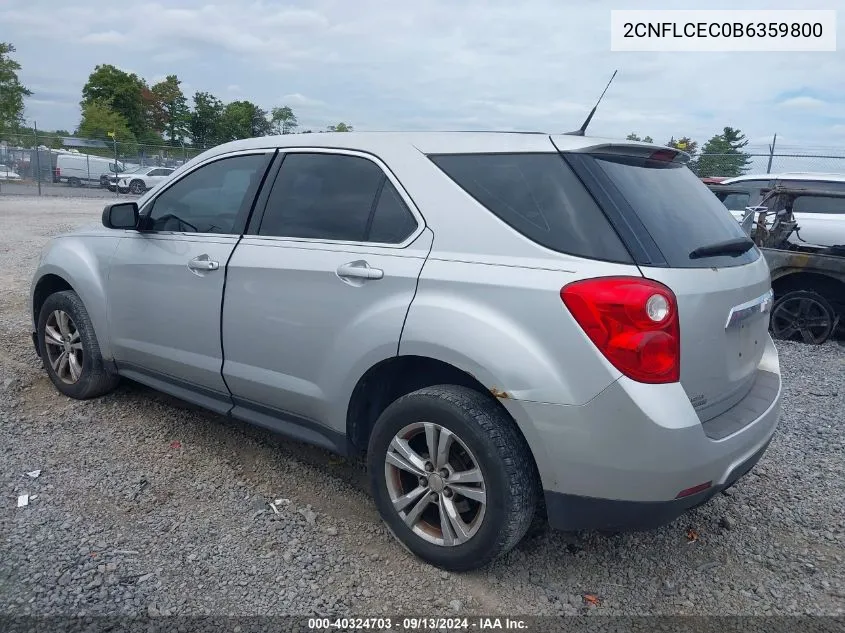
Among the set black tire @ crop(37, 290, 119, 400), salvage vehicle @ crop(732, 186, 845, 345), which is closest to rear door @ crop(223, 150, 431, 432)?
black tire @ crop(37, 290, 119, 400)

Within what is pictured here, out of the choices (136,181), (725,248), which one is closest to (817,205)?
(725,248)

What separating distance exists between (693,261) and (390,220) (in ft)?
4.03

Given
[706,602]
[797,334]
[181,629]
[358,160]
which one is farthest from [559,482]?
[797,334]

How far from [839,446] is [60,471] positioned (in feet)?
14.8

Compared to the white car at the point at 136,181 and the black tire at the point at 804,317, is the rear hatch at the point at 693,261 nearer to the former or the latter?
the black tire at the point at 804,317

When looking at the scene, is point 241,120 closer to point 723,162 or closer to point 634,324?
point 723,162

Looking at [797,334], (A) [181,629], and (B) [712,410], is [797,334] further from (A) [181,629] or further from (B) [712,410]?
(A) [181,629]

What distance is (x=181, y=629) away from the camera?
239 centimetres

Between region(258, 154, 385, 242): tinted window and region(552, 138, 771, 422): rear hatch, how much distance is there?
899 millimetres

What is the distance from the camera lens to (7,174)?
31641 millimetres

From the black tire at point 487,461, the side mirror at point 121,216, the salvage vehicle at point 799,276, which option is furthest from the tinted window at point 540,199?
the salvage vehicle at point 799,276

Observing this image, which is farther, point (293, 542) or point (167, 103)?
point (167, 103)

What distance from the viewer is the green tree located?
66.2 meters

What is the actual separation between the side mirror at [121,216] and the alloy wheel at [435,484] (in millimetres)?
2108
